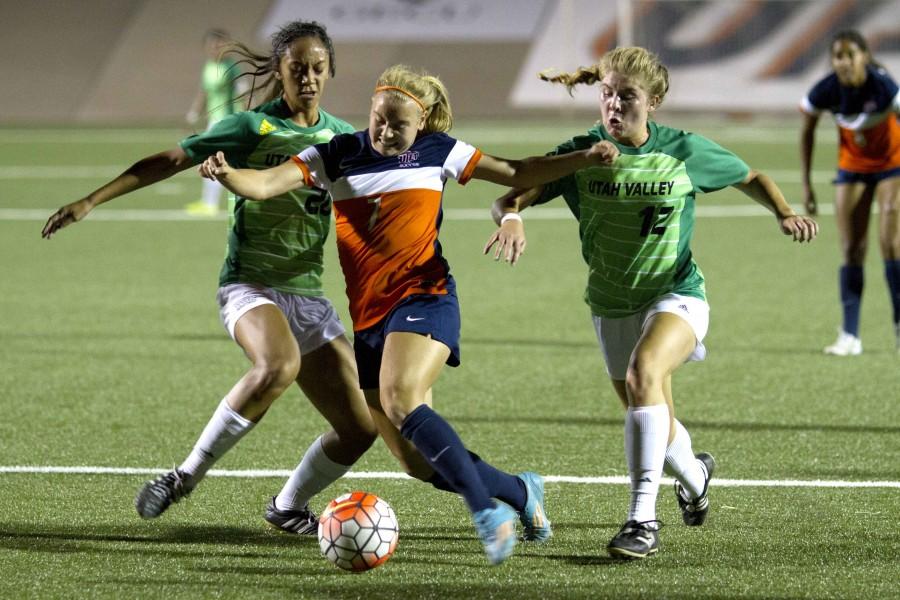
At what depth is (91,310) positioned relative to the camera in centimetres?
1190

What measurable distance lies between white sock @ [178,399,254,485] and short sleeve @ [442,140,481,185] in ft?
3.91

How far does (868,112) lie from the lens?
10.0 m

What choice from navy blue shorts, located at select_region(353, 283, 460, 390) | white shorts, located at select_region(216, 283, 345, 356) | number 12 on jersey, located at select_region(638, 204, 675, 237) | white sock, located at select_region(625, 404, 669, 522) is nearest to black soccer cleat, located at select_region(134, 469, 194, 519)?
white shorts, located at select_region(216, 283, 345, 356)

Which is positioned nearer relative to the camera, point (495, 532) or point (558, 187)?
point (495, 532)

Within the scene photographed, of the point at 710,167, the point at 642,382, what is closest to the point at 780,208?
the point at 710,167

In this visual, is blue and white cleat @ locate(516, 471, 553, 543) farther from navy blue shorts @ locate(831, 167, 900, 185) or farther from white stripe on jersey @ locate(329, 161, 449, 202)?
navy blue shorts @ locate(831, 167, 900, 185)

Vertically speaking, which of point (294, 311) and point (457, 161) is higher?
point (457, 161)

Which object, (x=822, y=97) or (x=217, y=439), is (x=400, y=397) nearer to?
(x=217, y=439)

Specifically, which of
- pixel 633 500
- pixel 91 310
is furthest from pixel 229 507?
pixel 91 310

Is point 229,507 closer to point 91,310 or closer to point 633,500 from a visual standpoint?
point 633,500

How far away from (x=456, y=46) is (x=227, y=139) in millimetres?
29657

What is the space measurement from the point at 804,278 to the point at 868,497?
7444 mm

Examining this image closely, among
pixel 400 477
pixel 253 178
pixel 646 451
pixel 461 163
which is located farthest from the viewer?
pixel 400 477

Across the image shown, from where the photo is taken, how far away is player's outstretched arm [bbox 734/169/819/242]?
18.0 ft
